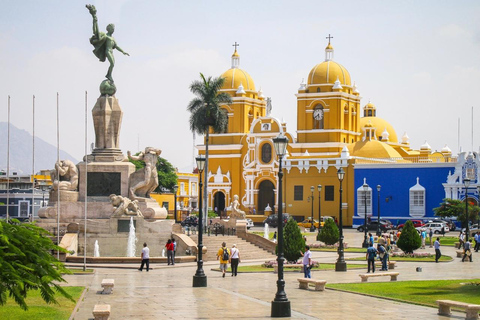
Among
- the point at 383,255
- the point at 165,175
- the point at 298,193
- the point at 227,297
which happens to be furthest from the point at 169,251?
the point at 165,175

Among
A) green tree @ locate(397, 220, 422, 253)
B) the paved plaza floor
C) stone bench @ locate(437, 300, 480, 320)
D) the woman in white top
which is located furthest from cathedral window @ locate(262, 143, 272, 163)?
stone bench @ locate(437, 300, 480, 320)

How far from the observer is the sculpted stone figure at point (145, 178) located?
111ft

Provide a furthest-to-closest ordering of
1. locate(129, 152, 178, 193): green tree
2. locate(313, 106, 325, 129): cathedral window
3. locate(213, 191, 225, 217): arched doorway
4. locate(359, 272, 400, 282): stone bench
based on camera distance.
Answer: locate(129, 152, 178, 193): green tree, locate(213, 191, 225, 217): arched doorway, locate(313, 106, 325, 129): cathedral window, locate(359, 272, 400, 282): stone bench

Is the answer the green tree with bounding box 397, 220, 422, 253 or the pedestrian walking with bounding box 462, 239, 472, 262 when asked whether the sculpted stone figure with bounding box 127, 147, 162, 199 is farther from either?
the pedestrian walking with bounding box 462, 239, 472, 262

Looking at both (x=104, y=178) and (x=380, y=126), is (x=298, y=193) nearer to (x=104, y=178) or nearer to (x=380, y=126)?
(x=380, y=126)

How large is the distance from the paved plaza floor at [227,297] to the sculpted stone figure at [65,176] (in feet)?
16.2

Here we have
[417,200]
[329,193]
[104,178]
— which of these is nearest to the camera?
[104,178]

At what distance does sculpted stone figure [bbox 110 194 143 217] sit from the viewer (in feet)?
108

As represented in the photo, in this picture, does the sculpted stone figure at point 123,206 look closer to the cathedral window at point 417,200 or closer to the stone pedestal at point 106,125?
the stone pedestal at point 106,125

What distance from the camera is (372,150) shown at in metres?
72.2

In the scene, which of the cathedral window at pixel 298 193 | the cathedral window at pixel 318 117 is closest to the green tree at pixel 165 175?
the cathedral window at pixel 318 117

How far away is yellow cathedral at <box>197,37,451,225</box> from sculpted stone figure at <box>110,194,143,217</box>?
37.5 meters

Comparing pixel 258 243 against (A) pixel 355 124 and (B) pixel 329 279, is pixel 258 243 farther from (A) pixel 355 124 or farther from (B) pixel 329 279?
(A) pixel 355 124

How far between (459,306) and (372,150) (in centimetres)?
5577
